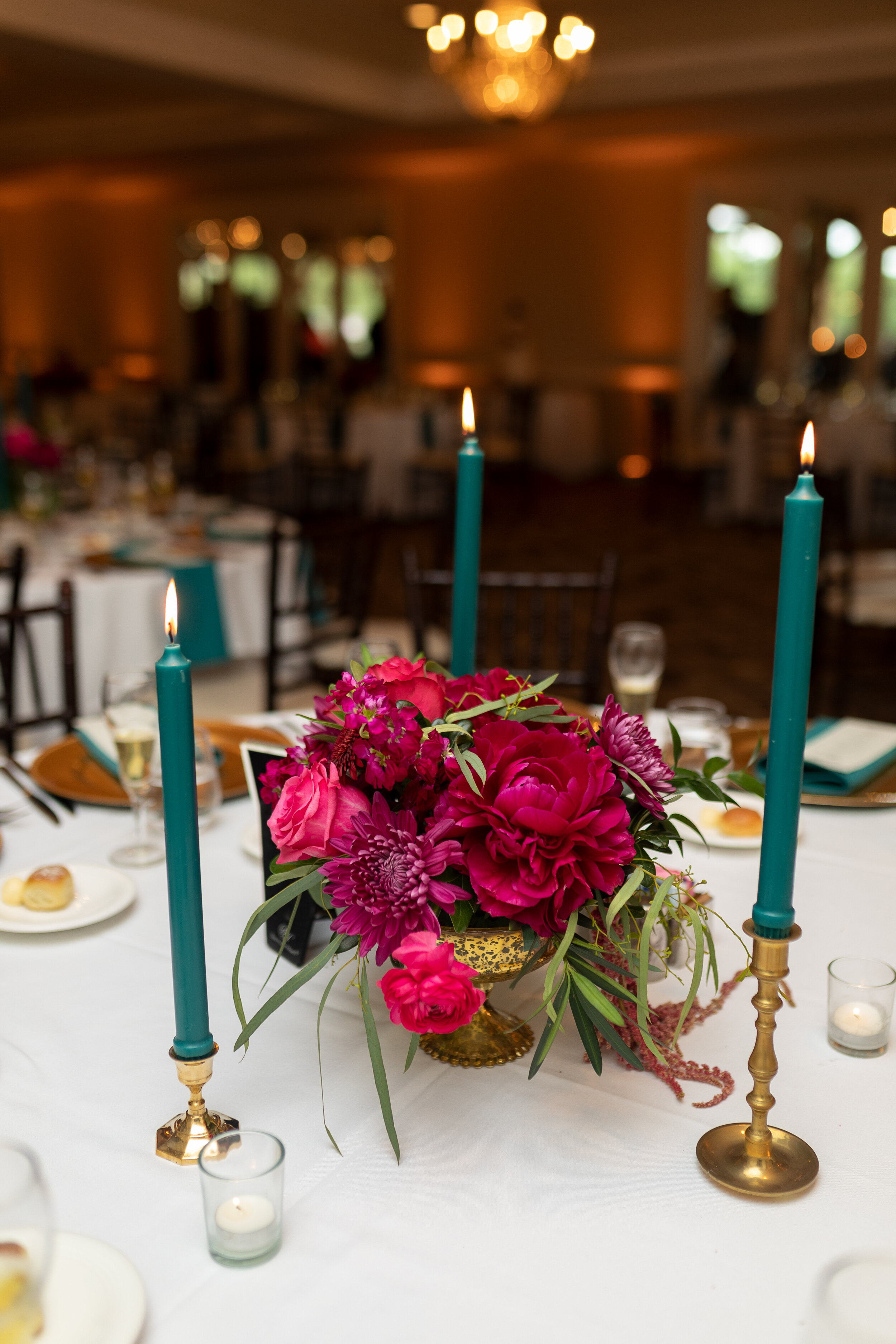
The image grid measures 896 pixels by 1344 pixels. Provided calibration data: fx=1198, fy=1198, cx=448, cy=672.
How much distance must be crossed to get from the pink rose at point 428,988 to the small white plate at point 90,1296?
0.71 ft

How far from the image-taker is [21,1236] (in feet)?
1.77

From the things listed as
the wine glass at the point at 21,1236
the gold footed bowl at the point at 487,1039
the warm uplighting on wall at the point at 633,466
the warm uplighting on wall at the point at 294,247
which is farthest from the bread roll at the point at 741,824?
the warm uplighting on wall at the point at 294,247

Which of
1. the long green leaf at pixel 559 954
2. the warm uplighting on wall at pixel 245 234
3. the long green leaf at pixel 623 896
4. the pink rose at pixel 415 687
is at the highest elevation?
the warm uplighting on wall at pixel 245 234

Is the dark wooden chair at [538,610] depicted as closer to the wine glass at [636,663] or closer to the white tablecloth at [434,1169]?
the wine glass at [636,663]

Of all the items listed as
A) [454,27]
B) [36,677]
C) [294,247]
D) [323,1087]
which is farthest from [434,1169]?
[294,247]

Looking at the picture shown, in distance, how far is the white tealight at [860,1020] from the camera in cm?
100

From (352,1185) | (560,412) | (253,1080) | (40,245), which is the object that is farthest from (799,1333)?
(40,245)

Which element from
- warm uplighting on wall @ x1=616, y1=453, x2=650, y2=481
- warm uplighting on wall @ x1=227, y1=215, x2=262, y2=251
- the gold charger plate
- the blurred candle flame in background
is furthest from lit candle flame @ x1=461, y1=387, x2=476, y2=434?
warm uplighting on wall @ x1=227, y1=215, x2=262, y2=251

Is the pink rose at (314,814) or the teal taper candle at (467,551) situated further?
the teal taper candle at (467,551)

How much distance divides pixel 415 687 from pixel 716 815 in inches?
26.9

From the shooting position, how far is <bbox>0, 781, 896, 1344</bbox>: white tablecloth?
717mm

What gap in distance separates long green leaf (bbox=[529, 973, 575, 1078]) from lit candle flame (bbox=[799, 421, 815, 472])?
36cm

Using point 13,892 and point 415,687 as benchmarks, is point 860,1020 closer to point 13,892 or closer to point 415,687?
point 415,687

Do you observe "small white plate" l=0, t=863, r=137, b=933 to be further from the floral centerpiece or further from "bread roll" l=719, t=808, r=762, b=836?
"bread roll" l=719, t=808, r=762, b=836
